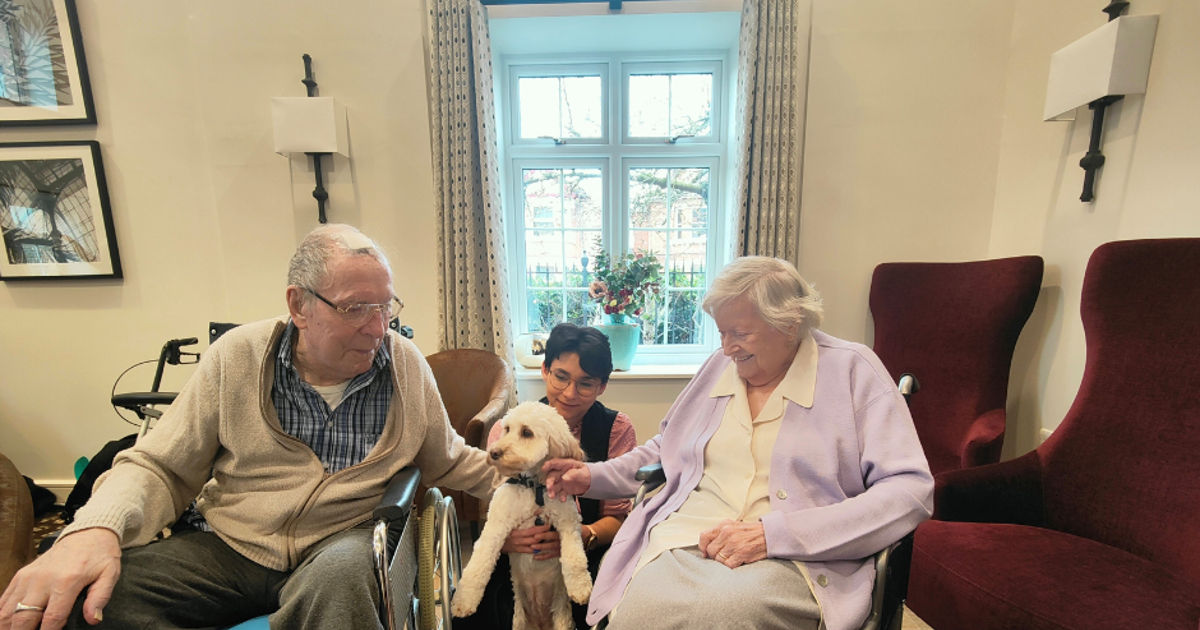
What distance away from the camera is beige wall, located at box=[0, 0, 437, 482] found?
2.30 m

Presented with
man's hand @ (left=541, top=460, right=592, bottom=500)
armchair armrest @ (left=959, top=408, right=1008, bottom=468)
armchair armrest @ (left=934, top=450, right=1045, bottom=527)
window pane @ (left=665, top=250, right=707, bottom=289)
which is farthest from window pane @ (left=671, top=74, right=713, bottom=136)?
man's hand @ (left=541, top=460, right=592, bottom=500)

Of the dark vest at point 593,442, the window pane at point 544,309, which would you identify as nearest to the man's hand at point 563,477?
the dark vest at point 593,442

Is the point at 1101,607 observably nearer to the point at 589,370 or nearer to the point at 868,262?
the point at 589,370

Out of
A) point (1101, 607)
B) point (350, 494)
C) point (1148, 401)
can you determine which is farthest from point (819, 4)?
point (350, 494)

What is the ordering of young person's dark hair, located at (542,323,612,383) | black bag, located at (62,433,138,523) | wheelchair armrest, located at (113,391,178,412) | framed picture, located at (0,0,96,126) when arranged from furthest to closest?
framed picture, located at (0,0,96,126) < black bag, located at (62,433,138,523) < wheelchair armrest, located at (113,391,178,412) < young person's dark hair, located at (542,323,612,383)

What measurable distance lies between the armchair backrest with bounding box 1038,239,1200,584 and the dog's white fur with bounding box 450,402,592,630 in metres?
1.46

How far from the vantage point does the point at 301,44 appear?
231 cm

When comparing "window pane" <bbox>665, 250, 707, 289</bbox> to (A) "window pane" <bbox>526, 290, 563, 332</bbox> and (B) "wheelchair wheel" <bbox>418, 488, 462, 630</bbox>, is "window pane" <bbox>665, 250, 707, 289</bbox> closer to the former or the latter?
(A) "window pane" <bbox>526, 290, 563, 332</bbox>

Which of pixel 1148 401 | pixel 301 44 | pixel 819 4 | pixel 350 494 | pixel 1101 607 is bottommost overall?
pixel 1101 607

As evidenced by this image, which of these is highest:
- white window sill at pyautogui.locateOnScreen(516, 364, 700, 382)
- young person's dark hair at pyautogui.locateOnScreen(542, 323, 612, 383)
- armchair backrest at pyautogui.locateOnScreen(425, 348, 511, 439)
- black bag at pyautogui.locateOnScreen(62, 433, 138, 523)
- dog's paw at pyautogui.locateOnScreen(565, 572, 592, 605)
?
young person's dark hair at pyautogui.locateOnScreen(542, 323, 612, 383)

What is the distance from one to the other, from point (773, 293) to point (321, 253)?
3.59 ft

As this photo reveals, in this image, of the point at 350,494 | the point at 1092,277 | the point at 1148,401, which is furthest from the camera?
the point at 1092,277

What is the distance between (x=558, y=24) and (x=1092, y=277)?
2522 mm

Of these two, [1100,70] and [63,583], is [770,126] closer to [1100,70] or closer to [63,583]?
[1100,70]
